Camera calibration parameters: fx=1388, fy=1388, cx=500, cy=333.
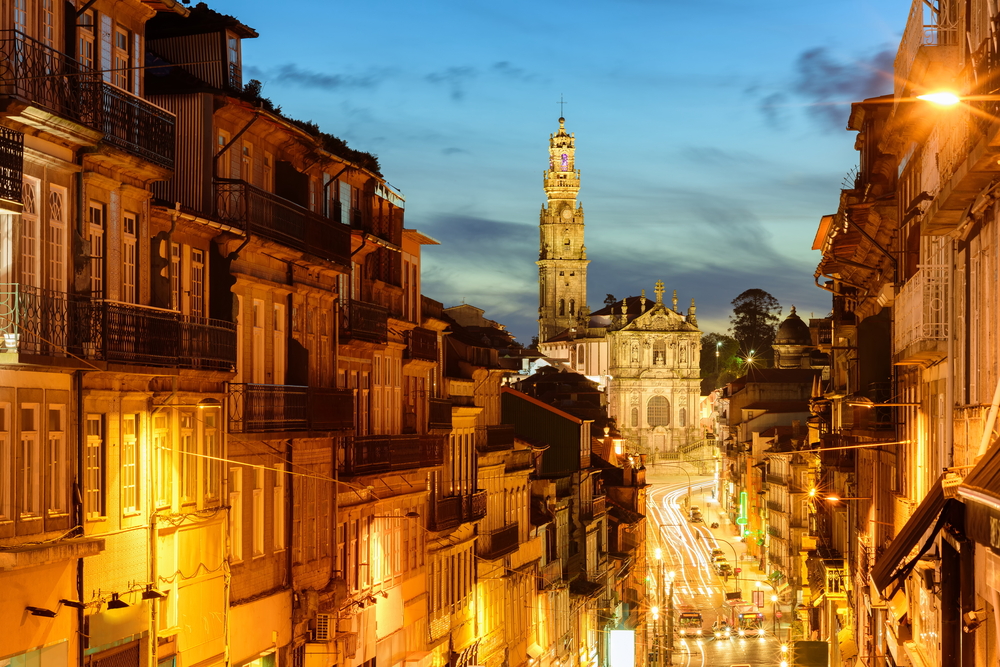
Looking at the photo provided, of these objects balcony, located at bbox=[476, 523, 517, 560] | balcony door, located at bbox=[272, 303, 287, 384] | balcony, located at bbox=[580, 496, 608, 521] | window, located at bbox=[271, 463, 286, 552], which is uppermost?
balcony door, located at bbox=[272, 303, 287, 384]

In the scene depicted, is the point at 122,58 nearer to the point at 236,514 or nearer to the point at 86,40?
the point at 86,40

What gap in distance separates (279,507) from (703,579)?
72.9 meters

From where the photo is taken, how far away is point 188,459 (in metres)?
19.9

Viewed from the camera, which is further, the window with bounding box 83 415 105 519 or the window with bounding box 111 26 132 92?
the window with bounding box 111 26 132 92

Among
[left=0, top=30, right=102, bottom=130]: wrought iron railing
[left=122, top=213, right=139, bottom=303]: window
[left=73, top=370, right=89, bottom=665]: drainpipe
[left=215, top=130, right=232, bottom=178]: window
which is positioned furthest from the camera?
[left=215, top=130, right=232, bottom=178]: window

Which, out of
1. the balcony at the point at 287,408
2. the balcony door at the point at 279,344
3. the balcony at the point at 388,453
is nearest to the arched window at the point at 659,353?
the balcony at the point at 388,453

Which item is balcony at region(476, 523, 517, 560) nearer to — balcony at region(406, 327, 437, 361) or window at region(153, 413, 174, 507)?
balcony at region(406, 327, 437, 361)

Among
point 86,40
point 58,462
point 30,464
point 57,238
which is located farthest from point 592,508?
point 30,464

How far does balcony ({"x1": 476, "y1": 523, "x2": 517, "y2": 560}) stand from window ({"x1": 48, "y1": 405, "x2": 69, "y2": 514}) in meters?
24.2

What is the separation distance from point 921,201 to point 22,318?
1527cm

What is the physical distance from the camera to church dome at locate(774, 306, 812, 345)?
114 m

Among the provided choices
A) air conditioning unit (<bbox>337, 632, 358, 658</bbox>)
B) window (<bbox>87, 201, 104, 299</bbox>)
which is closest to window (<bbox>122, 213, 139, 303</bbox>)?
window (<bbox>87, 201, 104, 299</bbox>)

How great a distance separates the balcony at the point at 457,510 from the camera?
112 feet

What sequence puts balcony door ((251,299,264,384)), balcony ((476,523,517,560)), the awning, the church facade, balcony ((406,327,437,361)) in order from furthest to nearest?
1. the church facade
2. balcony ((476,523,517,560))
3. balcony ((406,327,437,361))
4. balcony door ((251,299,264,384))
5. the awning
